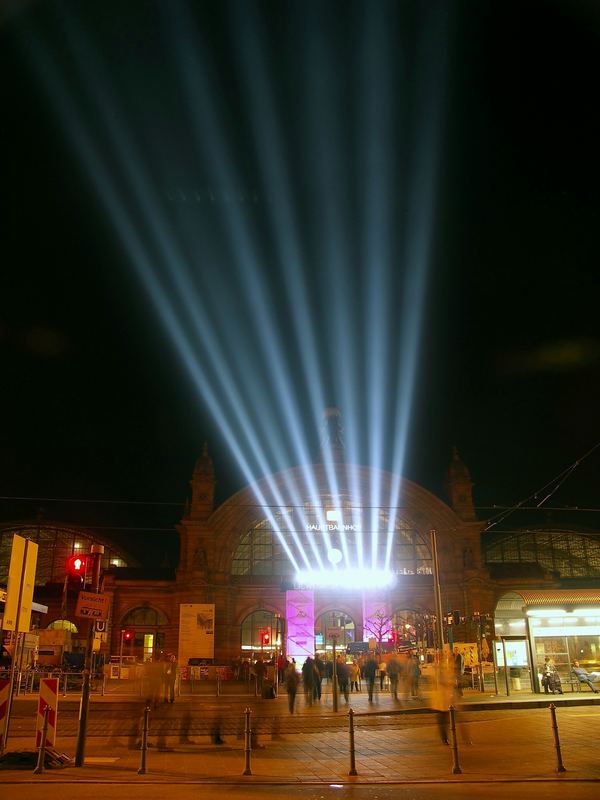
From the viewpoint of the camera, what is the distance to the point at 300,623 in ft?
145

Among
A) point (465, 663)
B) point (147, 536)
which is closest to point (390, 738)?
point (465, 663)

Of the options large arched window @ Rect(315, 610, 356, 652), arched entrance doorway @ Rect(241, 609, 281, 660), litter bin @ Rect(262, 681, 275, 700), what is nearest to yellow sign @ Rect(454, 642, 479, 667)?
litter bin @ Rect(262, 681, 275, 700)

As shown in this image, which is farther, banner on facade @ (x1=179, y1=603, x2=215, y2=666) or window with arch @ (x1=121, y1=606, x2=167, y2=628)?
window with arch @ (x1=121, y1=606, x2=167, y2=628)

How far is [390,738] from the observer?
16.0 m

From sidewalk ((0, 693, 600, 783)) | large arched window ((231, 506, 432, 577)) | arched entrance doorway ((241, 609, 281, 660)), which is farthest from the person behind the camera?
large arched window ((231, 506, 432, 577))

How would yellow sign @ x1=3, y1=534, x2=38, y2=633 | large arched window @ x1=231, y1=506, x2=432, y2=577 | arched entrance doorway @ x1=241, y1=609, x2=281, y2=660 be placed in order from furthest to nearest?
large arched window @ x1=231, y1=506, x2=432, y2=577
arched entrance doorway @ x1=241, y1=609, x2=281, y2=660
yellow sign @ x1=3, y1=534, x2=38, y2=633

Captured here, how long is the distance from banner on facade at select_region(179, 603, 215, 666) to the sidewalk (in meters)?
21.5

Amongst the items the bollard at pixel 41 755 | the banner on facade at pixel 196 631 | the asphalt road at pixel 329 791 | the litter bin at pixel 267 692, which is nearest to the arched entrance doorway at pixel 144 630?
the banner on facade at pixel 196 631

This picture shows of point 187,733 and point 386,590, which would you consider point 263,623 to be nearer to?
point 386,590

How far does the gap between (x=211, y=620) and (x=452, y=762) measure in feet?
104

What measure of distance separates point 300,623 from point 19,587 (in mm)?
34110

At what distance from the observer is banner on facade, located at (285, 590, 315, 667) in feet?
142

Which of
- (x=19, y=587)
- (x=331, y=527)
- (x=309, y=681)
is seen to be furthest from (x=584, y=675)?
(x=19, y=587)

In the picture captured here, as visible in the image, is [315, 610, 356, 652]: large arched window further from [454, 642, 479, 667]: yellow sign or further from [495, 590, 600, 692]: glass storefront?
[495, 590, 600, 692]: glass storefront
